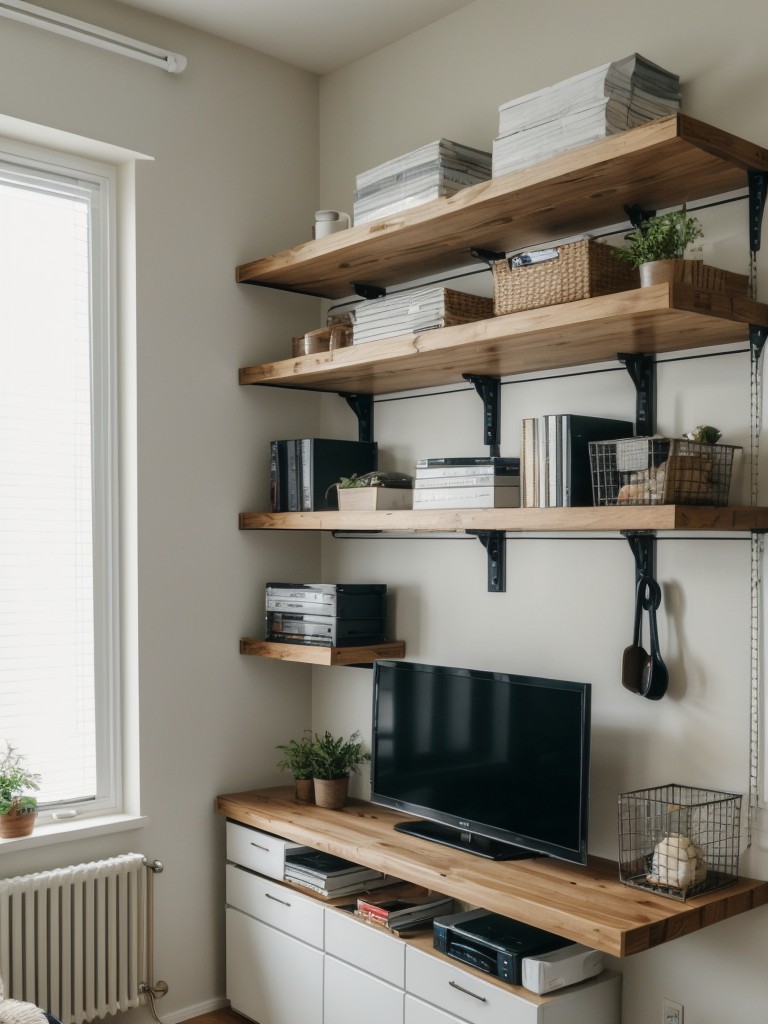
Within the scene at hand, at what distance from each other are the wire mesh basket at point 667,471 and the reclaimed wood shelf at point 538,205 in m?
0.58

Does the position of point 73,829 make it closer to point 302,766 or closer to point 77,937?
point 77,937

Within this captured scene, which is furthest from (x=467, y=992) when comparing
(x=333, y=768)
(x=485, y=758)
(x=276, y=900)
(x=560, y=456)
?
(x=560, y=456)

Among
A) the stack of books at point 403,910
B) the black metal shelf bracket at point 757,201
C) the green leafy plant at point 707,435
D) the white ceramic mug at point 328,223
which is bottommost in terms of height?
the stack of books at point 403,910

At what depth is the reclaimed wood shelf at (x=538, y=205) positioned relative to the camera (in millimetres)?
2107

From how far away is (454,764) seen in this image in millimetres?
2674

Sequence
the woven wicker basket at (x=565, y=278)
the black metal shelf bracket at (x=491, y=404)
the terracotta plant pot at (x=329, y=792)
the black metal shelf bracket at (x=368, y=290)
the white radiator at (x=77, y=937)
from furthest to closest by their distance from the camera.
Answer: the black metal shelf bracket at (x=368, y=290), the terracotta plant pot at (x=329, y=792), the black metal shelf bracket at (x=491, y=404), the white radiator at (x=77, y=937), the woven wicker basket at (x=565, y=278)

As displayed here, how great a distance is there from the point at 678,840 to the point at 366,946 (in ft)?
2.98

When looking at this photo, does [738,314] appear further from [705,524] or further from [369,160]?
[369,160]

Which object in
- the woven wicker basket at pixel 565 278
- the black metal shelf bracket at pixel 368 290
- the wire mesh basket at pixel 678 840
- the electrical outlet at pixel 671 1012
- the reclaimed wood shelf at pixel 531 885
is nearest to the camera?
the reclaimed wood shelf at pixel 531 885

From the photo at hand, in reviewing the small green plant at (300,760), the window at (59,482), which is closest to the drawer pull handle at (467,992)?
the small green plant at (300,760)

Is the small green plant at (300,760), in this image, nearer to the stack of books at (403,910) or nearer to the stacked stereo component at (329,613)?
the stacked stereo component at (329,613)

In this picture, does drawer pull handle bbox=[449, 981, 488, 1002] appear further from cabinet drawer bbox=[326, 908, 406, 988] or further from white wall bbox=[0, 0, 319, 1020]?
white wall bbox=[0, 0, 319, 1020]

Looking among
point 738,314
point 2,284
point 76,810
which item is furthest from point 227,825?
point 738,314

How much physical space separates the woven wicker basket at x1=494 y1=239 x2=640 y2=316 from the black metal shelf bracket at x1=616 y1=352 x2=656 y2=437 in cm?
17
